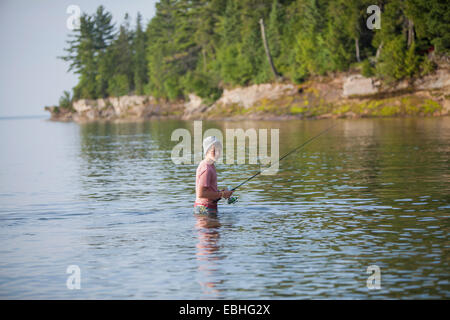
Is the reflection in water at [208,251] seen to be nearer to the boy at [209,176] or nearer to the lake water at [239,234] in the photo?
the lake water at [239,234]

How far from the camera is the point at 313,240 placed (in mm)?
12289

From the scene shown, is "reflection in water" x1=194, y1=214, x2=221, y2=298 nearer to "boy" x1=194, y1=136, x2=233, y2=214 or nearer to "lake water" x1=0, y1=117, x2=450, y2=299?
"lake water" x1=0, y1=117, x2=450, y2=299

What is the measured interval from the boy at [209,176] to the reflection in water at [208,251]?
21.4 inches

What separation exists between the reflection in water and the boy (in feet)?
1.78

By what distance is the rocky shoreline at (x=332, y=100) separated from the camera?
6219 centimetres

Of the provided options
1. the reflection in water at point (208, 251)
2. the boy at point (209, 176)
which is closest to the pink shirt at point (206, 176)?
the boy at point (209, 176)

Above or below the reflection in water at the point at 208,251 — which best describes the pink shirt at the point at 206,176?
above

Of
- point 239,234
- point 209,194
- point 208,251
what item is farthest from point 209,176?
point 208,251

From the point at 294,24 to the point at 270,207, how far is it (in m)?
74.1

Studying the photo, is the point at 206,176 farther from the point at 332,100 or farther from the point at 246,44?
the point at 246,44

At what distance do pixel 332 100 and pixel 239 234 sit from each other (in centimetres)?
6184
